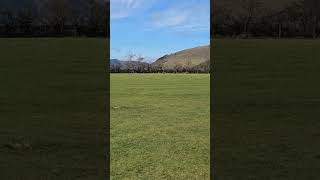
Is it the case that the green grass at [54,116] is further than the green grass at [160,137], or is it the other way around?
the green grass at [54,116]

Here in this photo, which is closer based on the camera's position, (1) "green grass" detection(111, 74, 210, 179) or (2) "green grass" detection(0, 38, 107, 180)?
(1) "green grass" detection(111, 74, 210, 179)
